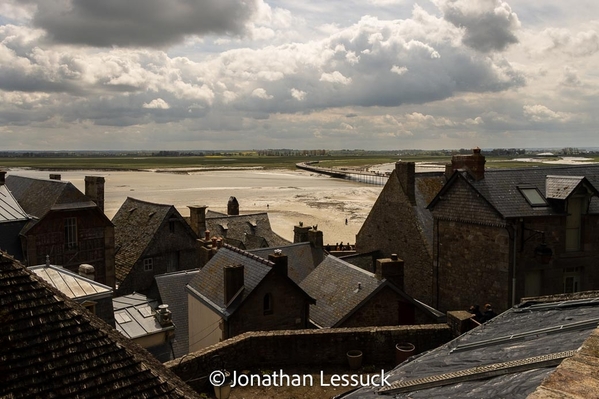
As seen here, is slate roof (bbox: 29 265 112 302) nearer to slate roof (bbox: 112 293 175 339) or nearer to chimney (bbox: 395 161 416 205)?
slate roof (bbox: 112 293 175 339)

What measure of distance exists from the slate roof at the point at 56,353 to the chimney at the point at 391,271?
42.2 ft

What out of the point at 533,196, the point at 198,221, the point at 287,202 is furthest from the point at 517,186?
the point at 287,202

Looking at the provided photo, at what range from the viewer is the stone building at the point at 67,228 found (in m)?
23.4

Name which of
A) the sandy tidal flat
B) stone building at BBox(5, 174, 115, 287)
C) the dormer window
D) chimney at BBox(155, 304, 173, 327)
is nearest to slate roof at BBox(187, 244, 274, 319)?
chimney at BBox(155, 304, 173, 327)

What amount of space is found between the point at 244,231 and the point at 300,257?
38.5ft

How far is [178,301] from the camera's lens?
68.8 ft

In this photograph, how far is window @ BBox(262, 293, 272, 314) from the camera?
55.1ft

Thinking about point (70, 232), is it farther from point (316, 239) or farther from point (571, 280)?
point (571, 280)

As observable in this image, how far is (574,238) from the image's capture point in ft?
62.8

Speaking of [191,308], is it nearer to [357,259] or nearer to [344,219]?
[357,259]

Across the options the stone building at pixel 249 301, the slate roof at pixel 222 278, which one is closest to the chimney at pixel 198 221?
the slate roof at pixel 222 278

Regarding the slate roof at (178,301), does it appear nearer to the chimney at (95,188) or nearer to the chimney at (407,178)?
the chimney at (95,188)

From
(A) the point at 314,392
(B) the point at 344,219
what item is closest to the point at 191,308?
(A) the point at 314,392

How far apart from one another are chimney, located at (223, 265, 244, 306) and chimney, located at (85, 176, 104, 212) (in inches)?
543
